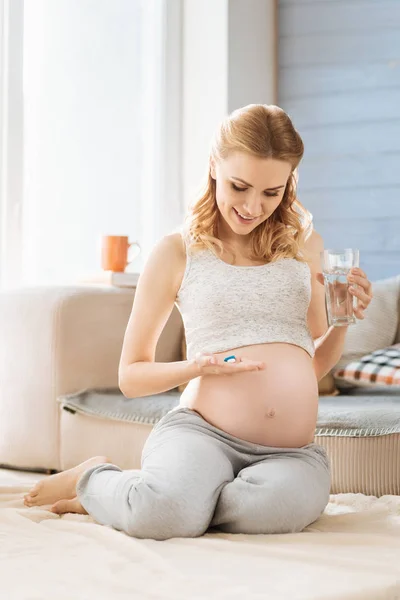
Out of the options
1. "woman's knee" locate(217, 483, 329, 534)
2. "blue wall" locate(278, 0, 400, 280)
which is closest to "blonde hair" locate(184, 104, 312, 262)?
"woman's knee" locate(217, 483, 329, 534)

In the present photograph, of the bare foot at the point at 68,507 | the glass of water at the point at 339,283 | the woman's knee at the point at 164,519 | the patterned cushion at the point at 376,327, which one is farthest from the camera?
the patterned cushion at the point at 376,327

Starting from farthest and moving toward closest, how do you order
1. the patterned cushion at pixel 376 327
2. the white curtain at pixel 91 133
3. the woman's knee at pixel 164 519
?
the white curtain at pixel 91 133
the patterned cushion at pixel 376 327
the woman's knee at pixel 164 519

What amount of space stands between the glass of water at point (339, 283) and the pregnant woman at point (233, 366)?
0.02m

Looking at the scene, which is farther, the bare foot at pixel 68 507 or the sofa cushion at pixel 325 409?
the sofa cushion at pixel 325 409

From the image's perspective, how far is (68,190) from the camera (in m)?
3.56

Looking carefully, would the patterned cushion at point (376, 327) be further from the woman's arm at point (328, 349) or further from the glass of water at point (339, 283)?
the glass of water at point (339, 283)

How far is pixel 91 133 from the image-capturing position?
3688mm

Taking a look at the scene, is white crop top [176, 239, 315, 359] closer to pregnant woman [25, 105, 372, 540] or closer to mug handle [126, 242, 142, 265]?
pregnant woman [25, 105, 372, 540]

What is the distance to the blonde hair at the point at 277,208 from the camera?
1.83 meters

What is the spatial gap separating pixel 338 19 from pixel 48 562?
291 centimetres

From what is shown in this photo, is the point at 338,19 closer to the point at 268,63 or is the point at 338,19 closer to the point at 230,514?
the point at 268,63

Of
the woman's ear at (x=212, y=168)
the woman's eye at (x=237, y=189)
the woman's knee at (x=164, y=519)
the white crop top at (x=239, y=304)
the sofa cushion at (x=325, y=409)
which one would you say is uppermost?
the woman's ear at (x=212, y=168)

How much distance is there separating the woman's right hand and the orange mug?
146 centimetres

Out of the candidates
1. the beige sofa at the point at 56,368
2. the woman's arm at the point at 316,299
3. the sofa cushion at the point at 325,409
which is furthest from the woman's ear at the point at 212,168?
the beige sofa at the point at 56,368
